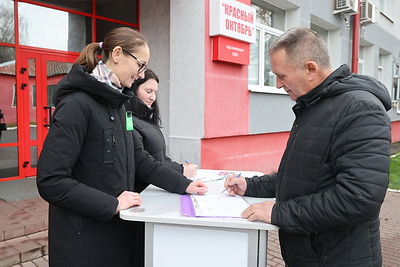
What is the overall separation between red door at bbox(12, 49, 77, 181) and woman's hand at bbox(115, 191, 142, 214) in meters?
4.38

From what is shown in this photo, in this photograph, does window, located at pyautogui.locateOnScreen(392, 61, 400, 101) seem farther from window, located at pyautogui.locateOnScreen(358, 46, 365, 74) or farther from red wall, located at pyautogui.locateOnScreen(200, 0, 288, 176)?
red wall, located at pyautogui.locateOnScreen(200, 0, 288, 176)

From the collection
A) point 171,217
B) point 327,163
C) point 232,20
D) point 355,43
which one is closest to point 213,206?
point 171,217

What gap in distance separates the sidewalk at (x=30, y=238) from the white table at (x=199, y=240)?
6.34 feet

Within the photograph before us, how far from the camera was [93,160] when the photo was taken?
152 cm

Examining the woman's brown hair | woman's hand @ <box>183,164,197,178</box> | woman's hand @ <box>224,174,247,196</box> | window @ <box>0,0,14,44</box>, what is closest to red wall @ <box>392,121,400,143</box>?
woman's hand @ <box>183,164,197,178</box>

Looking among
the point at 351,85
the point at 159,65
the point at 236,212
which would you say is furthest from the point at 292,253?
the point at 159,65

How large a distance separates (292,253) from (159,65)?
4983 mm

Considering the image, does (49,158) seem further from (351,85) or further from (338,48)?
(338,48)

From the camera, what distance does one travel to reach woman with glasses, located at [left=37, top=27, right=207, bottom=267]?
1.41 metres

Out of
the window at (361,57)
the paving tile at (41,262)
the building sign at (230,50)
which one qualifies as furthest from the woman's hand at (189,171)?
the window at (361,57)

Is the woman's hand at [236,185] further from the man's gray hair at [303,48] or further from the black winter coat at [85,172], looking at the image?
the man's gray hair at [303,48]

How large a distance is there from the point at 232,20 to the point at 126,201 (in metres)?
4.43

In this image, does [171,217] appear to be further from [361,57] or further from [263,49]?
[361,57]

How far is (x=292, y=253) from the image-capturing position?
4.83ft
